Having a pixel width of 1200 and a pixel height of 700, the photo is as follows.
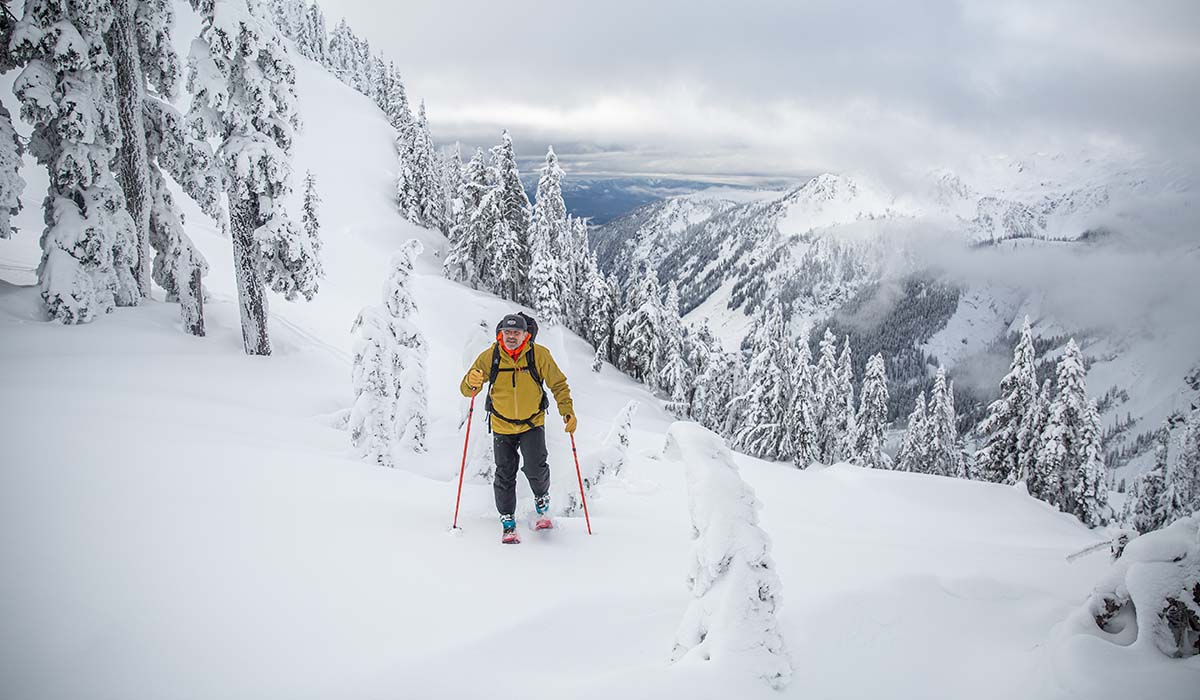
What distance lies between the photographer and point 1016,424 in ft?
→ 93.0

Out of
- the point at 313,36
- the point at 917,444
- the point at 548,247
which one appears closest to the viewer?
the point at 548,247

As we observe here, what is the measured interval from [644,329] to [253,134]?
27486 millimetres

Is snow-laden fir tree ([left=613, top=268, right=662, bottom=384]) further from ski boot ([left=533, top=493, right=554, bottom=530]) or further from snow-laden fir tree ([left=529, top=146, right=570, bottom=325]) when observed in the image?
ski boot ([left=533, top=493, right=554, bottom=530])

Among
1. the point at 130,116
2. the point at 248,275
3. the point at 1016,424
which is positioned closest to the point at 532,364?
the point at 248,275

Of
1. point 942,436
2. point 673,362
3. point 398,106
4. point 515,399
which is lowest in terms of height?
point 942,436

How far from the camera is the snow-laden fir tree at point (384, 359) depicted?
32.8ft

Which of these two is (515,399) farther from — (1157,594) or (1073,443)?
(1073,443)

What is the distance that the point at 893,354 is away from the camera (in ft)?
642

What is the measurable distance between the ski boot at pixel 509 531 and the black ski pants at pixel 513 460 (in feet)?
0.26

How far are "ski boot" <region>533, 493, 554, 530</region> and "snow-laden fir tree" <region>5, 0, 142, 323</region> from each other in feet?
37.4

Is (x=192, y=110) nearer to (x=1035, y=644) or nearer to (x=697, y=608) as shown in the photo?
(x=697, y=608)

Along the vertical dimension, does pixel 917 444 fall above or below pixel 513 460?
below

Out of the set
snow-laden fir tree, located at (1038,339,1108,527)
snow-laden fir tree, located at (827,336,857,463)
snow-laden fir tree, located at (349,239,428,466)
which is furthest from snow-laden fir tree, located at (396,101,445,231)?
snow-laden fir tree, located at (1038,339,1108,527)

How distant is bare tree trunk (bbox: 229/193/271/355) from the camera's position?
12.4 m
